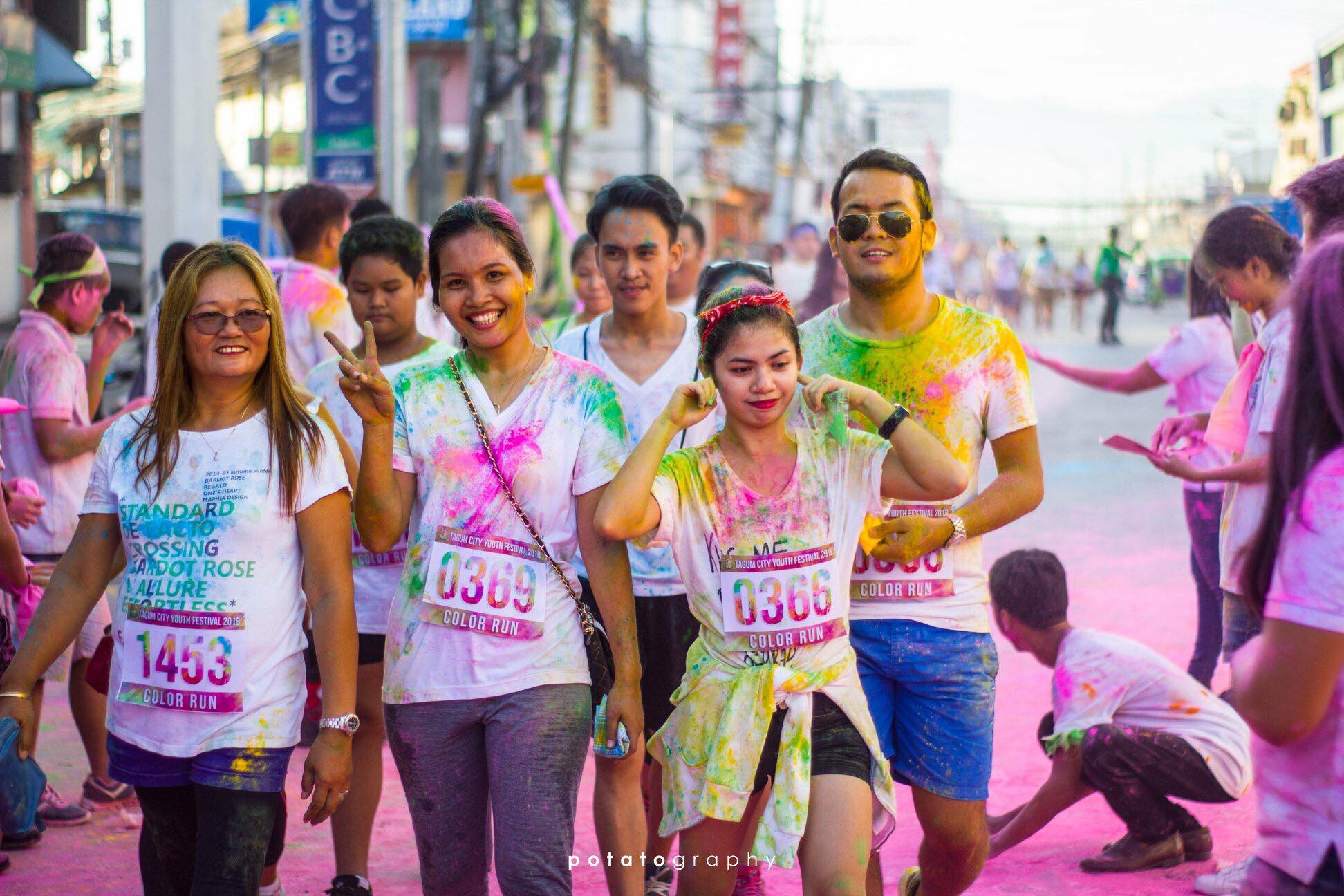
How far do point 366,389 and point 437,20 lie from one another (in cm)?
3488

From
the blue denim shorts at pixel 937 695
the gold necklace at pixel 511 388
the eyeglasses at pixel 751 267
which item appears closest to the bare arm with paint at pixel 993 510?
the blue denim shorts at pixel 937 695

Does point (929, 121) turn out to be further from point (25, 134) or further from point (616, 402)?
point (616, 402)

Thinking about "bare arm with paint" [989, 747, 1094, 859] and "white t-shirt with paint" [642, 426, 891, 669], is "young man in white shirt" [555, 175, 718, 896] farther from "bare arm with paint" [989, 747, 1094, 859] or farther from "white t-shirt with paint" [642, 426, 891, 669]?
"bare arm with paint" [989, 747, 1094, 859]

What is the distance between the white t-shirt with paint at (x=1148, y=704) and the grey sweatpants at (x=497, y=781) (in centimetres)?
198

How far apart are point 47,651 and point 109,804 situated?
228 cm

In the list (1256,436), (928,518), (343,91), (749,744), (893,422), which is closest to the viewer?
(749,744)

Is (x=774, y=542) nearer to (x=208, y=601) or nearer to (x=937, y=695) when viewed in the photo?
(x=937, y=695)

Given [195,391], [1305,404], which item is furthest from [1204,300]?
[195,391]

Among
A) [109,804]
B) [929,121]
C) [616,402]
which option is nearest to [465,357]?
[616,402]

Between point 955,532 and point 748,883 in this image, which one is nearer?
point 955,532

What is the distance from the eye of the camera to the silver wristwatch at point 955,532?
3.65 meters

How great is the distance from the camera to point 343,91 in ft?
47.8

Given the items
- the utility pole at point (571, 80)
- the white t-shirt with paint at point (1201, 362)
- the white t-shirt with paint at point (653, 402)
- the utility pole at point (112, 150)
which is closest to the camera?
the white t-shirt with paint at point (653, 402)

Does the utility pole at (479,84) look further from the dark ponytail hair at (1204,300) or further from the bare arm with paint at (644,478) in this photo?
the bare arm with paint at (644,478)
